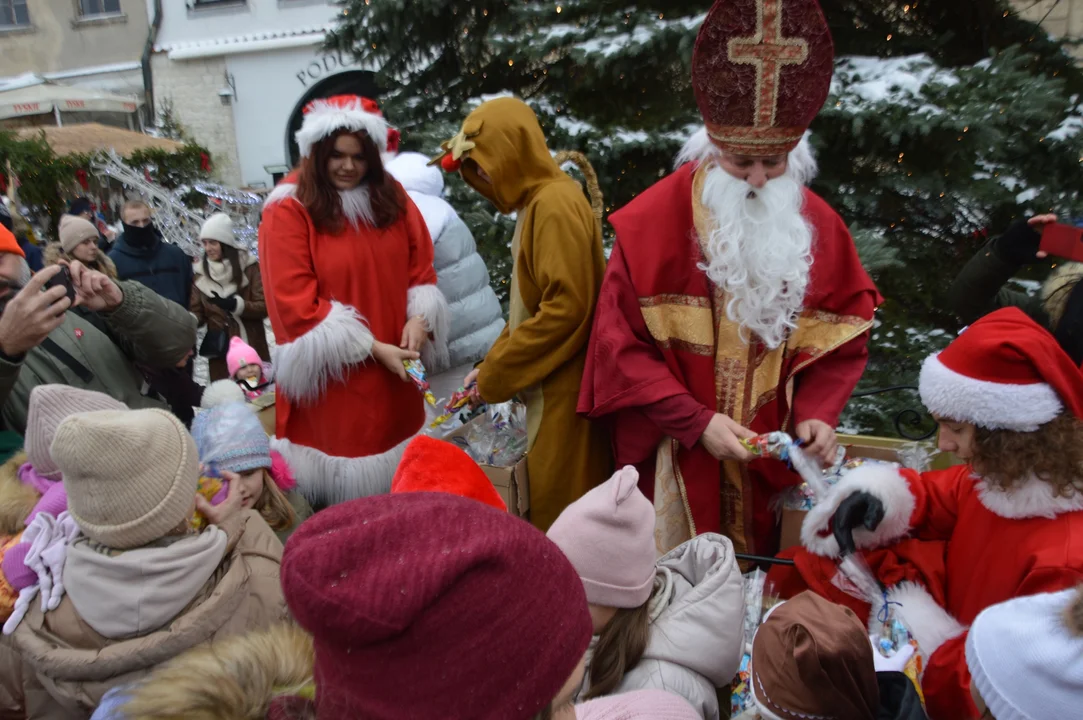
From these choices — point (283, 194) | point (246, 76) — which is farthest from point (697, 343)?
point (246, 76)

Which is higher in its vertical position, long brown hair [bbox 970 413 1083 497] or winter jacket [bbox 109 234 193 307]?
long brown hair [bbox 970 413 1083 497]

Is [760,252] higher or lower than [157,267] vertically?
higher

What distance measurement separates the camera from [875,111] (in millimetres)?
3436

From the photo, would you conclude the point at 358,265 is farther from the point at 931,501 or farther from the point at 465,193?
the point at 931,501

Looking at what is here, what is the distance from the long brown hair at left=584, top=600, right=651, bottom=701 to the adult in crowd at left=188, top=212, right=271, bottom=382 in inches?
185

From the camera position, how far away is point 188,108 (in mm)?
16328

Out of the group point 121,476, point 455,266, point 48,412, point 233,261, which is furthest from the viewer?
point 233,261

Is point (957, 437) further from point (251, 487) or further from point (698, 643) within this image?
point (251, 487)

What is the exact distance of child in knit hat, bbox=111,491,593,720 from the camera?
2.79 ft

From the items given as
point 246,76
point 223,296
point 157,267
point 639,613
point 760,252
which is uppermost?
point 246,76

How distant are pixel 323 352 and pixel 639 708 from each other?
2.00 meters

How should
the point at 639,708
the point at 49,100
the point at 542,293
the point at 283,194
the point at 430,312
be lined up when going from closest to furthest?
the point at 639,708 → the point at 542,293 → the point at 283,194 → the point at 430,312 → the point at 49,100

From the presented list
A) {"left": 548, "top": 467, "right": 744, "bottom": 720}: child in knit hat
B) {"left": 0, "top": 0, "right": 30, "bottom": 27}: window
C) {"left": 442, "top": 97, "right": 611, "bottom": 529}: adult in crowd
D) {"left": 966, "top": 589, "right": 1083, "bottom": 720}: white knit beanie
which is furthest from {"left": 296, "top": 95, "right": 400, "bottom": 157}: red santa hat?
{"left": 0, "top": 0, "right": 30, "bottom": 27}: window

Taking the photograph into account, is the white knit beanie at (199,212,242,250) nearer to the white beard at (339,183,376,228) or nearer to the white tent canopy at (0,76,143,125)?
the white beard at (339,183,376,228)
